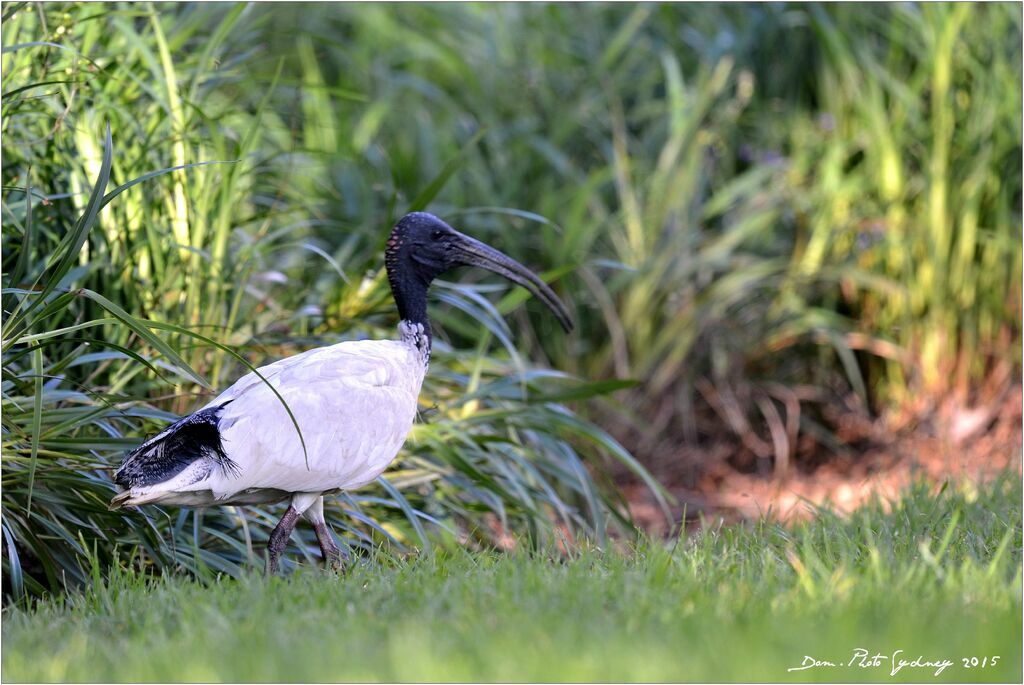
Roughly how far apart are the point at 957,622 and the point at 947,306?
14.6 ft

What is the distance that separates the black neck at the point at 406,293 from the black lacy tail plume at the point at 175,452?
3.04ft

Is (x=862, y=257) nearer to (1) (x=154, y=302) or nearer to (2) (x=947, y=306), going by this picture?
(2) (x=947, y=306)

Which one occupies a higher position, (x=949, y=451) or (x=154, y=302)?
(x=154, y=302)

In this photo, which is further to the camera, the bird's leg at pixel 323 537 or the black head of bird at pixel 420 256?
the black head of bird at pixel 420 256

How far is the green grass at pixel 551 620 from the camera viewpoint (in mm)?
2713

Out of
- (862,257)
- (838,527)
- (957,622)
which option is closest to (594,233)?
(862,257)

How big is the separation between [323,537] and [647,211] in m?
3.73

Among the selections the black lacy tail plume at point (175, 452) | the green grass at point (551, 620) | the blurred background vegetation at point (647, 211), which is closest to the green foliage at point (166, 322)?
the blurred background vegetation at point (647, 211)

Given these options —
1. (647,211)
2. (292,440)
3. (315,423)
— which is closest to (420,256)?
(315,423)

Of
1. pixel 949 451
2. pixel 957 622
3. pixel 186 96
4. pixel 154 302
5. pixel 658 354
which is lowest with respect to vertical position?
pixel 949 451

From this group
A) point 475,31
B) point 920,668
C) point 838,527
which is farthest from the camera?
point 475,31

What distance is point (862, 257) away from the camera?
7.24 m

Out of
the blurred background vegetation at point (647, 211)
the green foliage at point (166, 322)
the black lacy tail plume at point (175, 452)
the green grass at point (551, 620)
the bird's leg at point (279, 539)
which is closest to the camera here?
the green grass at point (551, 620)

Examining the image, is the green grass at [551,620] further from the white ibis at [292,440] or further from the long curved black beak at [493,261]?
the long curved black beak at [493,261]
